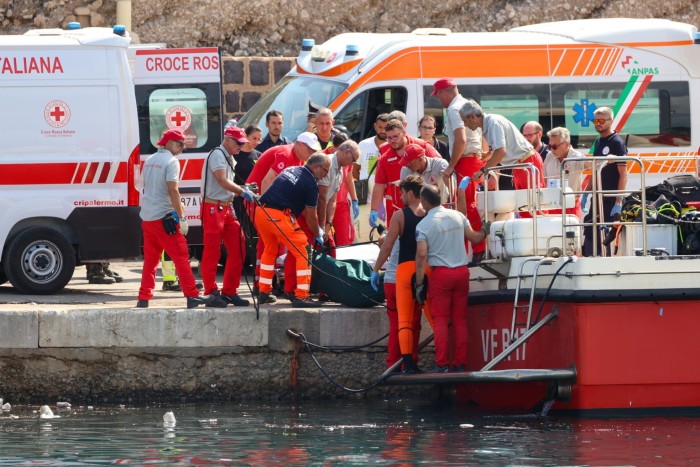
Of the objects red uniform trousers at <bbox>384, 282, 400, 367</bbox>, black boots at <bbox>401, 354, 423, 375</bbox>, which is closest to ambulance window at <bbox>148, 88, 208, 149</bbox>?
red uniform trousers at <bbox>384, 282, 400, 367</bbox>

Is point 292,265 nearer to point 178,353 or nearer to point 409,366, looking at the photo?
point 178,353

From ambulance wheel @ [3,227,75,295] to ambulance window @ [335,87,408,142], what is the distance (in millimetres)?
3541

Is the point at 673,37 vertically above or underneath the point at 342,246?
above

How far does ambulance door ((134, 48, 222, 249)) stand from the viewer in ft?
53.4

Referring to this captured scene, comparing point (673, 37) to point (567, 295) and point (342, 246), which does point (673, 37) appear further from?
point (567, 295)

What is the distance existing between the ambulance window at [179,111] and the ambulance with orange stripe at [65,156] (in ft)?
7.20

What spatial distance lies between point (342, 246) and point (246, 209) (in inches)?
37.8

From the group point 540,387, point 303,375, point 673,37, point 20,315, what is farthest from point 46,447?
point 673,37

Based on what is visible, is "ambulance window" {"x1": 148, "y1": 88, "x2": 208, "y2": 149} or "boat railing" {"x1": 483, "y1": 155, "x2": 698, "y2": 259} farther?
"ambulance window" {"x1": 148, "y1": 88, "x2": 208, "y2": 149}

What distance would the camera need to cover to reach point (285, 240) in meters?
12.8

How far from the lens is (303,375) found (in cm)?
1286

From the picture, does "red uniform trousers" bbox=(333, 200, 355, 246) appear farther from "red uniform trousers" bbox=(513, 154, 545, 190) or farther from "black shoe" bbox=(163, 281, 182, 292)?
"black shoe" bbox=(163, 281, 182, 292)

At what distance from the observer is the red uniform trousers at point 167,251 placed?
1282 centimetres

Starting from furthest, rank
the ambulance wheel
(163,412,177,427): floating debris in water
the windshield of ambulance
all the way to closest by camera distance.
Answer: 1. the windshield of ambulance
2. the ambulance wheel
3. (163,412,177,427): floating debris in water
